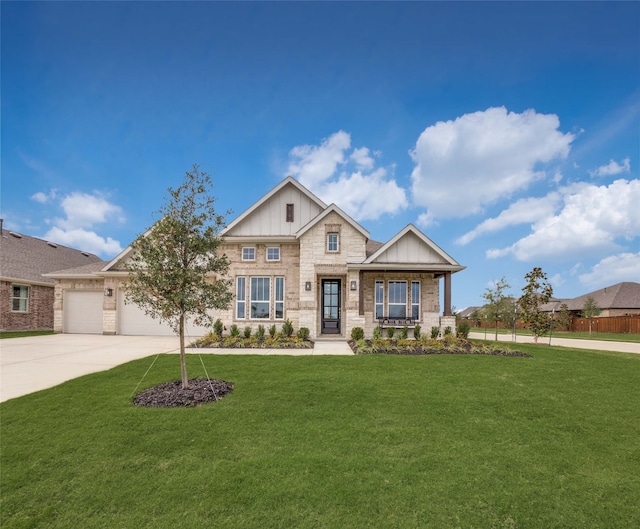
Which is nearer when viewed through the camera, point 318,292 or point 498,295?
point 318,292

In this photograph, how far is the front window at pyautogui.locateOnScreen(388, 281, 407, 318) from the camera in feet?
54.2

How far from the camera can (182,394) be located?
21.6 ft

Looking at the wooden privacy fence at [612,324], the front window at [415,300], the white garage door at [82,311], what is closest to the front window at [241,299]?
the front window at [415,300]

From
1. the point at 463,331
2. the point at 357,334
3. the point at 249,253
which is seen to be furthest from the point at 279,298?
the point at 463,331

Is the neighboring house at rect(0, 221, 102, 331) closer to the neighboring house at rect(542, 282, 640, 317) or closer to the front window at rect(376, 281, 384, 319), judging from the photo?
the front window at rect(376, 281, 384, 319)

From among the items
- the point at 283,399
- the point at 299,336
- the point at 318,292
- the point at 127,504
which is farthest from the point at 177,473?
the point at 318,292

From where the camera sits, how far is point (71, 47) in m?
11.4

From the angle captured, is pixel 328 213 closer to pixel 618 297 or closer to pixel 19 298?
pixel 19 298

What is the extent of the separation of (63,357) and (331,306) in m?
11.3

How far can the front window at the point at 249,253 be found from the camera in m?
17.3

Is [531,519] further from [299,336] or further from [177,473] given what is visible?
[299,336]

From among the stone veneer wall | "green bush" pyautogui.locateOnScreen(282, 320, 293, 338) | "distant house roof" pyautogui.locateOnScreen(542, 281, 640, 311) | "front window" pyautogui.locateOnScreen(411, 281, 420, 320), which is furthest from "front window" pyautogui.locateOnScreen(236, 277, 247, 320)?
"distant house roof" pyautogui.locateOnScreen(542, 281, 640, 311)

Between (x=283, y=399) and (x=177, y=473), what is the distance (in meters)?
2.69

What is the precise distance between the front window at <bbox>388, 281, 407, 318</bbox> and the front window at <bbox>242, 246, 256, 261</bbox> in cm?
739
